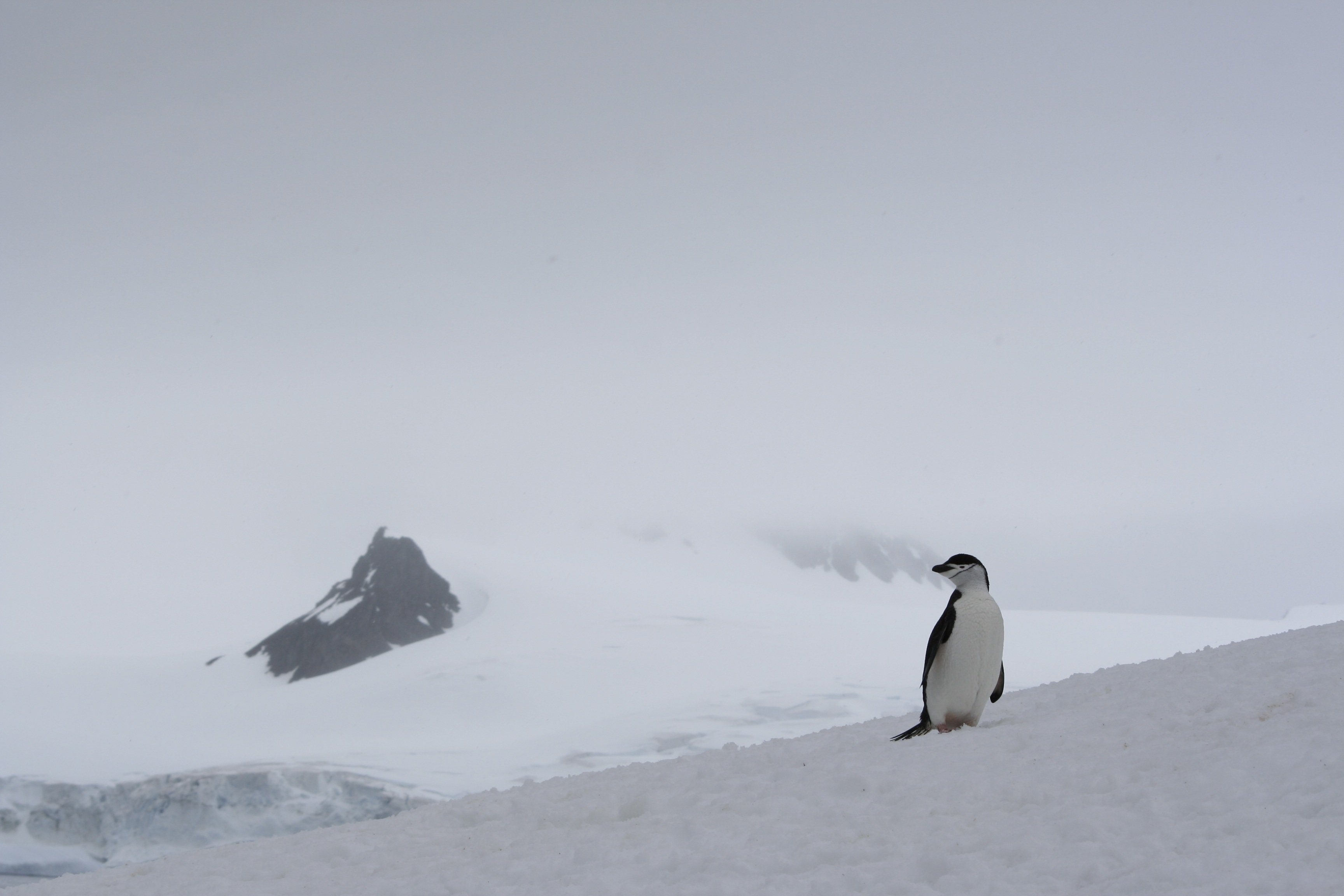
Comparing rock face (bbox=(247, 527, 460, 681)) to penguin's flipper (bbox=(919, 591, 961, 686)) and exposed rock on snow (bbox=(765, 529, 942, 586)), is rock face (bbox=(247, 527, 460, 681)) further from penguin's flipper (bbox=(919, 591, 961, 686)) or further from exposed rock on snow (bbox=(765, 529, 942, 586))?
penguin's flipper (bbox=(919, 591, 961, 686))

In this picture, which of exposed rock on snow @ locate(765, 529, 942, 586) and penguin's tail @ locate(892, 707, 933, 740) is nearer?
penguin's tail @ locate(892, 707, 933, 740)

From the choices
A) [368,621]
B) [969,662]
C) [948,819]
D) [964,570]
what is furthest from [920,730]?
[368,621]

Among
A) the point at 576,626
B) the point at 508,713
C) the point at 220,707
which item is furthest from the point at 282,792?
the point at 220,707

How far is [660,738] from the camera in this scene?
28.7 meters

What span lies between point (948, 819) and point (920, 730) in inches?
86.5

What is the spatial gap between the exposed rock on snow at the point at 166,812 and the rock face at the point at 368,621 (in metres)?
19.4

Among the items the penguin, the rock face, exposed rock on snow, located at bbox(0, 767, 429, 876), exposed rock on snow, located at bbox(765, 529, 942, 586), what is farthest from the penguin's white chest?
exposed rock on snow, located at bbox(765, 529, 942, 586)

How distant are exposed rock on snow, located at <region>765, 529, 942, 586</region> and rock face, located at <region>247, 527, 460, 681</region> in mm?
33766

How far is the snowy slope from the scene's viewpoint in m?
3.88

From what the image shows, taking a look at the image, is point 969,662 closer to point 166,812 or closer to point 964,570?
point 964,570

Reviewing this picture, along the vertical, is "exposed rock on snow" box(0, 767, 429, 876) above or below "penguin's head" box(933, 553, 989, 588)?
below

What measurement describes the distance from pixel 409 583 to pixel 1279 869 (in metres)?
50.5

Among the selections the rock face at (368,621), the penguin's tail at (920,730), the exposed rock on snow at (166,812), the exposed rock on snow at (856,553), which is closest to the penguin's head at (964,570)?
the penguin's tail at (920,730)

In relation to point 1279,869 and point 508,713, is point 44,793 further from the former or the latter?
point 1279,869
